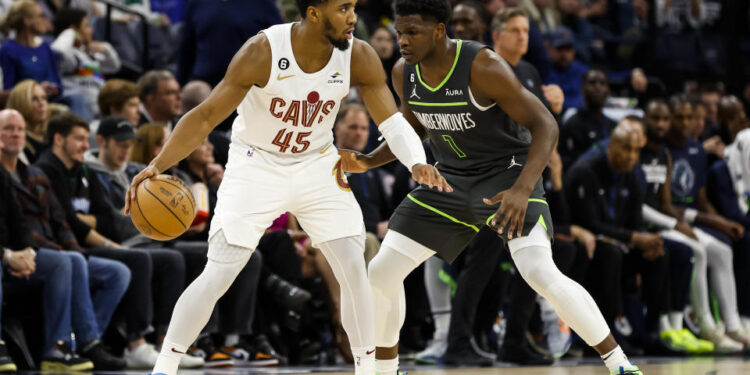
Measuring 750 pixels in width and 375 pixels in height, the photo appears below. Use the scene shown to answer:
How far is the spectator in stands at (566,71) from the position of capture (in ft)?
32.2

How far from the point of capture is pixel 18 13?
8.05 meters

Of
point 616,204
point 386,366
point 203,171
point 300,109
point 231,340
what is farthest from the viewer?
point 616,204

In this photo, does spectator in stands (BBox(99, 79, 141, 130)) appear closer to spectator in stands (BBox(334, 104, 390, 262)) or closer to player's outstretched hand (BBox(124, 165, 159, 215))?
spectator in stands (BBox(334, 104, 390, 262))

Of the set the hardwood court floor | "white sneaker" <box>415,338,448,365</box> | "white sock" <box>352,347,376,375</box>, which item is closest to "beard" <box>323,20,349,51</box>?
"white sock" <box>352,347,376,375</box>

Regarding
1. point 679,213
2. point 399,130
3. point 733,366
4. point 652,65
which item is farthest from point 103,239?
point 652,65

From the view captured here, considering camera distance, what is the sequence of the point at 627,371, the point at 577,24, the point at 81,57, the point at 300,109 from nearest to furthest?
the point at 300,109
the point at 627,371
the point at 81,57
the point at 577,24

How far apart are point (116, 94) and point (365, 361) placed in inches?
151

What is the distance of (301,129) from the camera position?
4.24 metres

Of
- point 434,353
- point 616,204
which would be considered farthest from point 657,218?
point 434,353

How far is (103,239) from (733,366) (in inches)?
159

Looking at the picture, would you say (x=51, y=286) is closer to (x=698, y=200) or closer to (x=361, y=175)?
(x=361, y=175)

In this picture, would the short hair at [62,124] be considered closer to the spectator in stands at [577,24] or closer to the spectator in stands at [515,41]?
the spectator in stands at [515,41]

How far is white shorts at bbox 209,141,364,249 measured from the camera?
414 centimetres

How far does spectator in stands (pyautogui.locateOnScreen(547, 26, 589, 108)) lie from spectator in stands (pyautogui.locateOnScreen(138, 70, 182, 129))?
3927 mm
